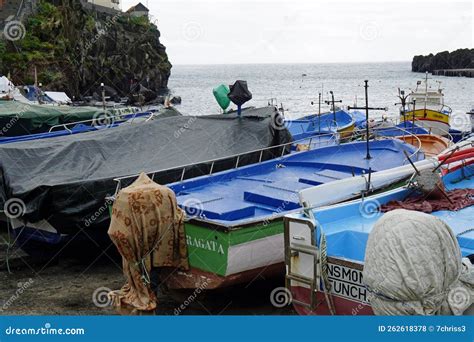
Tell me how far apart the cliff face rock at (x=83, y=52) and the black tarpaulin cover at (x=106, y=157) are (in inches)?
1287

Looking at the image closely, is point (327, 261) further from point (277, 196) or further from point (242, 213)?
point (277, 196)

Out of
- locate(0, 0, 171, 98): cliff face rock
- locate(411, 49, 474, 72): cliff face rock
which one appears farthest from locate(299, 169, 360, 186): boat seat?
locate(411, 49, 474, 72): cliff face rock

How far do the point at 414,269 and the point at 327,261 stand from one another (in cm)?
153

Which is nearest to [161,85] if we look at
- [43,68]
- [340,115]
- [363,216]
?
[43,68]

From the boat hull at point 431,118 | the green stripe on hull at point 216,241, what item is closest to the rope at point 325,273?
the green stripe on hull at point 216,241

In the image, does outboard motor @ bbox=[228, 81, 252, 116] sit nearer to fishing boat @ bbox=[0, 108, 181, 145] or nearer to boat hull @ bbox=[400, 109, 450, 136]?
fishing boat @ bbox=[0, 108, 181, 145]

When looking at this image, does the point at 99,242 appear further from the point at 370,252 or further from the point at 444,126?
the point at 444,126

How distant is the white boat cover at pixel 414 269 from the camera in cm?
491

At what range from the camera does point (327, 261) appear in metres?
6.34

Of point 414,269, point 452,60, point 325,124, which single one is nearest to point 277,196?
point 414,269

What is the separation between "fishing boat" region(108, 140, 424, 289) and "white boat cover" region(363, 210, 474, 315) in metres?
2.46

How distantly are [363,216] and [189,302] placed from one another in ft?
9.06

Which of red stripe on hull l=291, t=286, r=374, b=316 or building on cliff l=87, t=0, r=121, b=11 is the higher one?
building on cliff l=87, t=0, r=121, b=11

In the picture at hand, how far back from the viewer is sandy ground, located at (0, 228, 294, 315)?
8.21 m
